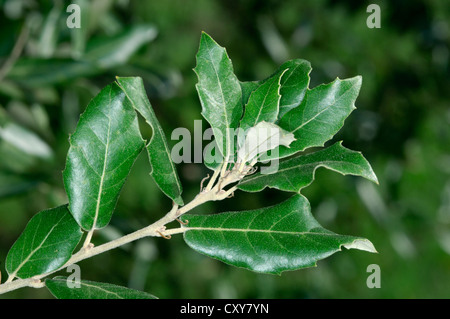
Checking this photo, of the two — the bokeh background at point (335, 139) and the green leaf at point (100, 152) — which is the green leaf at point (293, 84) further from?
the bokeh background at point (335, 139)

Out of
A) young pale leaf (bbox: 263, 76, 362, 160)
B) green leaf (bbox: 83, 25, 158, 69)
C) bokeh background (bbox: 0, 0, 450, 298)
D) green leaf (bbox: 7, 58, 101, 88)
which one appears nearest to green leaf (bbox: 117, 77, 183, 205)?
young pale leaf (bbox: 263, 76, 362, 160)

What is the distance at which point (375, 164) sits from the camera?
5.81ft

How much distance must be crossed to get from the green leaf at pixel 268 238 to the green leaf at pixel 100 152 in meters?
0.10

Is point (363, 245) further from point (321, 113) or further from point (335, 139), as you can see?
point (335, 139)

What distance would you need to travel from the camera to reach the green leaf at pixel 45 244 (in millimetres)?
546

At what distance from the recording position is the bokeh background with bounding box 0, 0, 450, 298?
65.3 inches

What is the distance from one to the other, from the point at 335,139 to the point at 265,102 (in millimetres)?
1136

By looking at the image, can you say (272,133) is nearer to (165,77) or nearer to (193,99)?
(165,77)

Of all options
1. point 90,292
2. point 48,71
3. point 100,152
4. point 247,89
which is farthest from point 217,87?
point 48,71

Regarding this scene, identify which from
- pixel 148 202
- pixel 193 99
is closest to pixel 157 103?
pixel 193 99

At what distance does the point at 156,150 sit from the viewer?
533 millimetres

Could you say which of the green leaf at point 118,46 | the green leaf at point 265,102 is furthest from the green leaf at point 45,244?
the green leaf at point 118,46

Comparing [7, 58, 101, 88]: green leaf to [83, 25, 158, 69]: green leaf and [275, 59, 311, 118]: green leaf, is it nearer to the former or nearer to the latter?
[83, 25, 158, 69]: green leaf

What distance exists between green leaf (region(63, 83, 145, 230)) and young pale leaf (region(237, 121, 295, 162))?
0.41 ft
